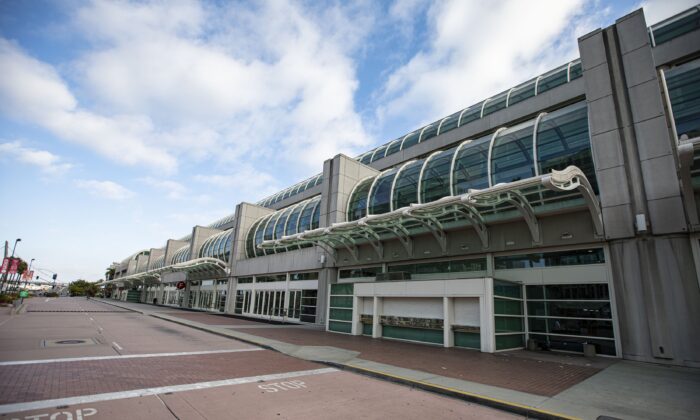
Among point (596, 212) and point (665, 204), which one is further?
point (596, 212)

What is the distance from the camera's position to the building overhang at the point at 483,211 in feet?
45.2

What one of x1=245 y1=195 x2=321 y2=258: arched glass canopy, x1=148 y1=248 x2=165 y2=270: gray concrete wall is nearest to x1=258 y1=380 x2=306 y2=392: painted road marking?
x1=245 y1=195 x2=321 y2=258: arched glass canopy

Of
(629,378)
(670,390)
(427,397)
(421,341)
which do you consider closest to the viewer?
(427,397)

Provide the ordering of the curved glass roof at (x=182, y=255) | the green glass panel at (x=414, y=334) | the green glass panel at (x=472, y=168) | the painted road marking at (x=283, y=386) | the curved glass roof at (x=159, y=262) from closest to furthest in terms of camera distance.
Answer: the painted road marking at (x=283, y=386) < the green glass panel at (x=414, y=334) < the green glass panel at (x=472, y=168) < the curved glass roof at (x=182, y=255) < the curved glass roof at (x=159, y=262)

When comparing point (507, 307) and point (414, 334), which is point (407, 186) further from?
point (507, 307)

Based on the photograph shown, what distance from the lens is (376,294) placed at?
20078 mm

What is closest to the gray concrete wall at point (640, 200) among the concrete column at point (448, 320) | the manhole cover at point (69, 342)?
the concrete column at point (448, 320)

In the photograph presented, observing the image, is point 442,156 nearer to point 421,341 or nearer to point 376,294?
point 376,294

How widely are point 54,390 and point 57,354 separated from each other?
5384 millimetres

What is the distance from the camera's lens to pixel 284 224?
3478 cm

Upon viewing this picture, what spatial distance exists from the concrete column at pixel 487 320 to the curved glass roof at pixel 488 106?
58.3 feet

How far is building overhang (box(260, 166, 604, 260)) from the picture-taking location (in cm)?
1379

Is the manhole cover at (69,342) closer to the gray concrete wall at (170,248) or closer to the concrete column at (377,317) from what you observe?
the concrete column at (377,317)

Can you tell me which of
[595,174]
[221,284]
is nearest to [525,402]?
[595,174]
